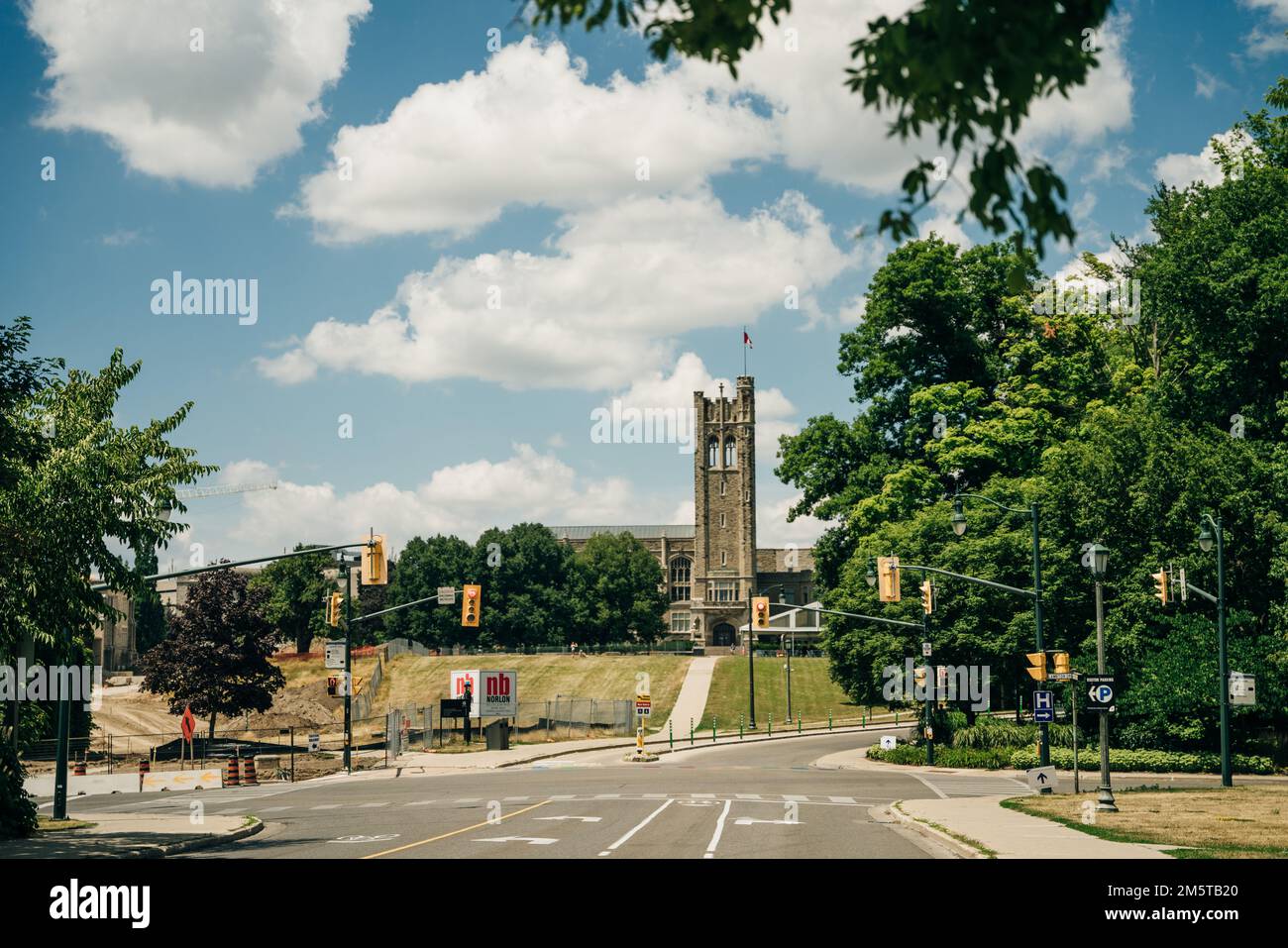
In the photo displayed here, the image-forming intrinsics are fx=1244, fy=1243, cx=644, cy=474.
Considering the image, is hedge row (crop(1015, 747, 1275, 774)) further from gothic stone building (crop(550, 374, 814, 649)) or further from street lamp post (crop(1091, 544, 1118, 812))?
gothic stone building (crop(550, 374, 814, 649))

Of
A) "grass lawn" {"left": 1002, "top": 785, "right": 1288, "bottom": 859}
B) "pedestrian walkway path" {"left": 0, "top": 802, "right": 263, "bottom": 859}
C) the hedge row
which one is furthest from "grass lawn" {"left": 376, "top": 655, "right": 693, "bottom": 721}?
"pedestrian walkway path" {"left": 0, "top": 802, "right": 263, "bottom": 859}

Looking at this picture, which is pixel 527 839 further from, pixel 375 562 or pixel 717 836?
pixel 375 562

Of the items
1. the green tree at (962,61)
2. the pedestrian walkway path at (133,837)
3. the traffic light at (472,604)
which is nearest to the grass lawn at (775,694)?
the traffic light at (472,604)

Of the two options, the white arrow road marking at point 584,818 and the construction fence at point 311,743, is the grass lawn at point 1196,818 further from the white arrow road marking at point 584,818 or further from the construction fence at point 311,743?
the construction fence at point 311,743

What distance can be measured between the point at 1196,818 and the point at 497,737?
4241 centimetres

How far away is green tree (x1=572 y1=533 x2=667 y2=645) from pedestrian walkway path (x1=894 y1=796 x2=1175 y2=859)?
325 ft

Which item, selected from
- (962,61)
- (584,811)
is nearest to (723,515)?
(584,811)

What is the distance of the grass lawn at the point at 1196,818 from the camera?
63.4ft

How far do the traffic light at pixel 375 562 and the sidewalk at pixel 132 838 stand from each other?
7.52 m

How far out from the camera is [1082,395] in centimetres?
5878

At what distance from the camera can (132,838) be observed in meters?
23.3

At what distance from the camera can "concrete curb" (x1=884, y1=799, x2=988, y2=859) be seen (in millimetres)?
19344

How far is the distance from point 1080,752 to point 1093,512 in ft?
27.8
